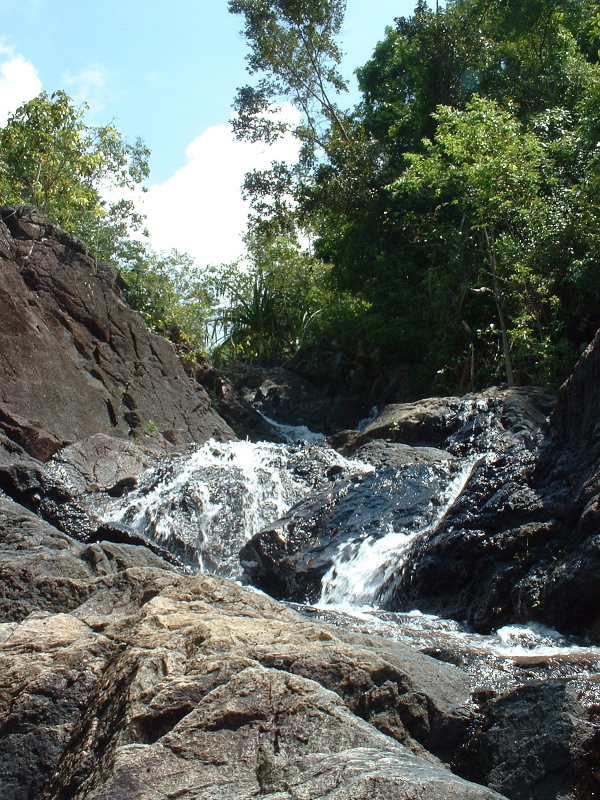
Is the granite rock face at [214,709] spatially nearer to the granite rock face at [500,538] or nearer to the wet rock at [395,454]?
the granite rock face at [500,538]

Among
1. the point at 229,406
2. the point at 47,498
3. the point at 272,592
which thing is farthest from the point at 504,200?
the point at 47,498

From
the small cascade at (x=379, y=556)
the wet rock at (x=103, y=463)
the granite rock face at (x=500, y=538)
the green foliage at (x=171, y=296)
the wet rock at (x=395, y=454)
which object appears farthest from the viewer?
the green foliage at (x=171, y=296)

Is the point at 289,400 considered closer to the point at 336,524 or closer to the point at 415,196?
the point at 415,196

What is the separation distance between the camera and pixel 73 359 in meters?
13.4

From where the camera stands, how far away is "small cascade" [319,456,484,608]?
6883 millimetres

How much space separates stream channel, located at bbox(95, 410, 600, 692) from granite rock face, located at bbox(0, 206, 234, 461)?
6.09ft

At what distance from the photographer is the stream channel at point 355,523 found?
13.7 ft

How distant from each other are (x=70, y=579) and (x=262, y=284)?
23.9 m

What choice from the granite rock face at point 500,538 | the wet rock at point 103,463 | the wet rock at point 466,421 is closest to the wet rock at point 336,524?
the granite rock face at point 500,538

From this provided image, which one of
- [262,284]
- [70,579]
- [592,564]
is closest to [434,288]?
[262,284]

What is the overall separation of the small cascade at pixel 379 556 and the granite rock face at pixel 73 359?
6007 millimetres

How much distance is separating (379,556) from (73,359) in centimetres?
827

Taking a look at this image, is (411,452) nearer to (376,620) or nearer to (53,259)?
(376,620)

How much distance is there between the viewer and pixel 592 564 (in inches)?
192
